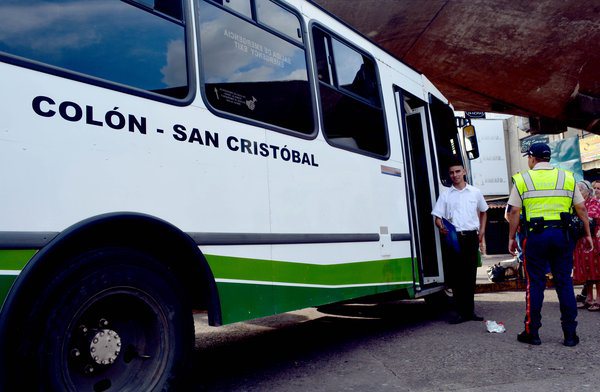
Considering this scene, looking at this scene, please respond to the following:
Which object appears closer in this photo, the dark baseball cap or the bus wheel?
the bus wheel

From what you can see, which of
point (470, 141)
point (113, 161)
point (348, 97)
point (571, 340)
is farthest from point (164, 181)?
point (470, 141)

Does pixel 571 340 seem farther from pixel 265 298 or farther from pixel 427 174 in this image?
pixel 265 298

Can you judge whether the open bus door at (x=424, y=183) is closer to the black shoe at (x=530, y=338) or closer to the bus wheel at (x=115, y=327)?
the black shoe at (x=530, y=338)

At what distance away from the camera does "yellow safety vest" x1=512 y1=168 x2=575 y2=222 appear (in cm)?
458

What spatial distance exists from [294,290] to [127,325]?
1.28 m

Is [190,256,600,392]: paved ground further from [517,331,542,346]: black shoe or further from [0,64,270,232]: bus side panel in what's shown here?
[0,64,270,232]: bus side panel

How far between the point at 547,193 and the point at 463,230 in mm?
1320

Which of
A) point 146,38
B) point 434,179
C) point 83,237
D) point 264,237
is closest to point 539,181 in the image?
point 434,179

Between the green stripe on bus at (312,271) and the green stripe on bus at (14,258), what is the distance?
103 centimetres

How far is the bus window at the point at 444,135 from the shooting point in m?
6.61

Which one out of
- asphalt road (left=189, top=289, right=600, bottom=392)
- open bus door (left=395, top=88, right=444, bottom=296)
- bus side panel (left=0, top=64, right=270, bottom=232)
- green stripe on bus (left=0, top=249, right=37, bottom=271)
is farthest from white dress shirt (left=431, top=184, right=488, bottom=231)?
green stripe on bus (left=0, top=249, right=37, bottom=271)

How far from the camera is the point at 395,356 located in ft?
14.4

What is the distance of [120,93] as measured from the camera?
8.80 feet

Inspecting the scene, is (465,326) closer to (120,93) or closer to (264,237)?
(264,237)
